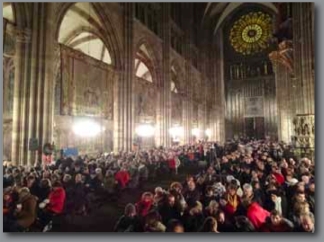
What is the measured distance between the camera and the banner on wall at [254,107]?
500cm

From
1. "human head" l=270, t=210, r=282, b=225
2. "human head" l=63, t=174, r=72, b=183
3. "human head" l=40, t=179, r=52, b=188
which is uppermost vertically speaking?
"human head" l=63, t=174, r=72, b=183

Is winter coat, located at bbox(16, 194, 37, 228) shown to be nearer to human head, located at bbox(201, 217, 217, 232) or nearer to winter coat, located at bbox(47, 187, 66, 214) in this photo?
winter coat, located at bbox(47, 187, 66, 214)

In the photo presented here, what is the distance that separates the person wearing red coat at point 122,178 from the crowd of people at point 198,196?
2 centimetres

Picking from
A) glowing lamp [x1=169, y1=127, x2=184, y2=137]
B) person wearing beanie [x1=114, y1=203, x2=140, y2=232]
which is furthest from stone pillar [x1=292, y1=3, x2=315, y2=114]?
person wearing beanie [x1=114, y1=203, x2=140, y2=232]

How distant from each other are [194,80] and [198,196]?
10.8 feet

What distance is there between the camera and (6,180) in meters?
4.38

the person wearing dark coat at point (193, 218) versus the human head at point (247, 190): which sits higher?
the human head at point (247, 190)

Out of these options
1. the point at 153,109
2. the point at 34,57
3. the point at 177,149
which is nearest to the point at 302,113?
the point at 177,149

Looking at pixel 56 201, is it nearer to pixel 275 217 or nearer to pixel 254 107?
pixel 275 217

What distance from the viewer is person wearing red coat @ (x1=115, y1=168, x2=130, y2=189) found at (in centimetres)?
467

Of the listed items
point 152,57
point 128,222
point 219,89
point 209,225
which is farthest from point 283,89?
point 152,57

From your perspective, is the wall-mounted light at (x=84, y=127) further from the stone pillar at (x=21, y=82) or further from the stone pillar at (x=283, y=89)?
the stone pillar at (x=283, y=89)

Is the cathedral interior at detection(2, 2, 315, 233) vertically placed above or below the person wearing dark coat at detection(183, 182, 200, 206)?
above

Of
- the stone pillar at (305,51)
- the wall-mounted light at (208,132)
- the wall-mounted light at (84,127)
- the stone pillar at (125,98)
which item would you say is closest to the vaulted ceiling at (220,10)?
the stone pillar at (305,51)
